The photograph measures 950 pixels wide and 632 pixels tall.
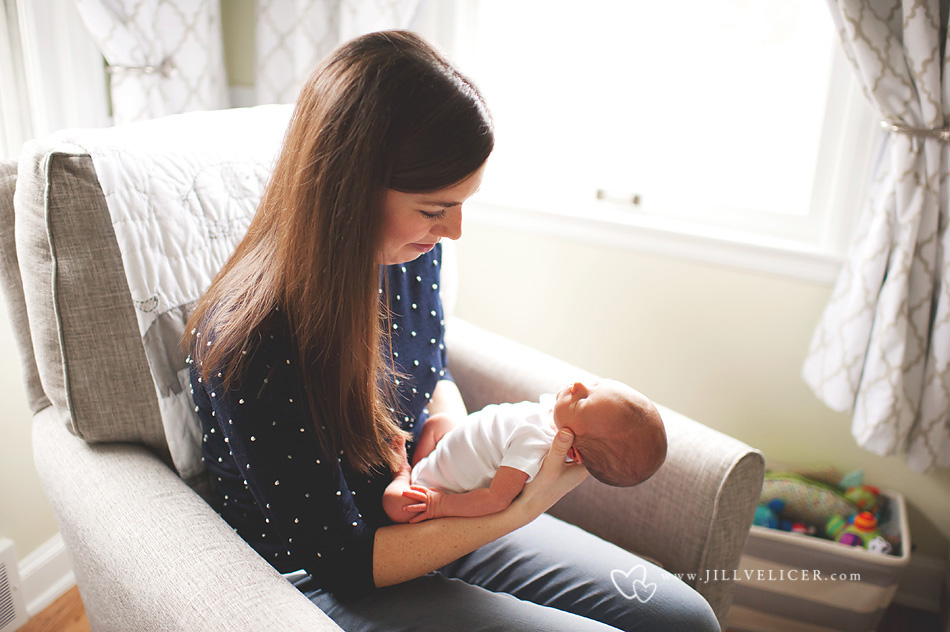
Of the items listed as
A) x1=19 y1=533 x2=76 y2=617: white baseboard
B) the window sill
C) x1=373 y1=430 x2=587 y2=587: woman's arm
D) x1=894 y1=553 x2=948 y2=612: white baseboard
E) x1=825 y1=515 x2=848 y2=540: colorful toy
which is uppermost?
the window sill

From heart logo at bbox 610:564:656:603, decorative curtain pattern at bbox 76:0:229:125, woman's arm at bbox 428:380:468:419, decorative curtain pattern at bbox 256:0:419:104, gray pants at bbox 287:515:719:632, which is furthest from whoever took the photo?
decorative curtain pattern at bbox 256:0:419:104

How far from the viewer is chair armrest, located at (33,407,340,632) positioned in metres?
0.80

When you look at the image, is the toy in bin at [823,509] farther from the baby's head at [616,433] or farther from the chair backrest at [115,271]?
the chair backrest at [115,271]

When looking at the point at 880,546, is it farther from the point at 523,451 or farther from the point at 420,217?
the point at 420,217

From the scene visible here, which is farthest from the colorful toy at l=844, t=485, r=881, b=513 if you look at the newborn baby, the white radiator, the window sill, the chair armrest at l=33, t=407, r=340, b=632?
the white radiator

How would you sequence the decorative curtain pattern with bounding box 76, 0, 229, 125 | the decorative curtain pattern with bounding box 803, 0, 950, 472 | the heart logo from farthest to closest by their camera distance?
1. the decorative curtain pattern with bounding box 76, 0, 229, 125
2. the decorative curtain pattern with bounding box 803, 0, 950, 472
3. the heart logo

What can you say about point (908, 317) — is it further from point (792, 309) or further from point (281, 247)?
point (281, 247)

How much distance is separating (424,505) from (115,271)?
0.57m

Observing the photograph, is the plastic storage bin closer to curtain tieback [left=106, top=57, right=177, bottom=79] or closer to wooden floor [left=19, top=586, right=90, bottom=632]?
wooden floor [left=19, top=586, right=90, bottom=632]

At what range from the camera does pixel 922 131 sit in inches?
56.9

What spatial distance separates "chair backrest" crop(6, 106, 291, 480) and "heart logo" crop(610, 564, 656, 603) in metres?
0.69

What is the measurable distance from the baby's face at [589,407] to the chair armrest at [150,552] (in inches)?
17.0

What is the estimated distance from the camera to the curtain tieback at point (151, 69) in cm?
159

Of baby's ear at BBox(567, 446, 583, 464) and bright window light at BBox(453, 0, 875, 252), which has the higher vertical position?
bright window light at BBox(453, 0, 875, 252)
